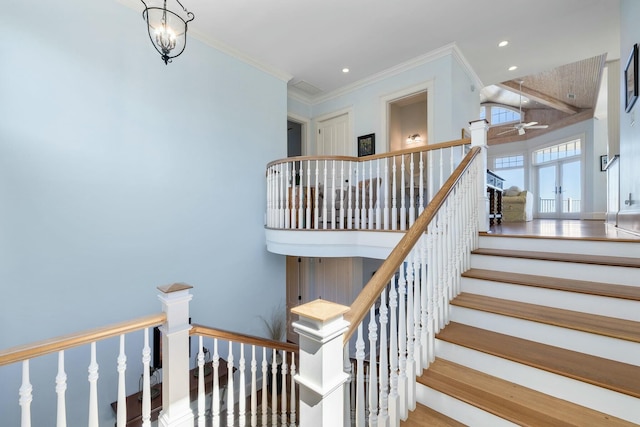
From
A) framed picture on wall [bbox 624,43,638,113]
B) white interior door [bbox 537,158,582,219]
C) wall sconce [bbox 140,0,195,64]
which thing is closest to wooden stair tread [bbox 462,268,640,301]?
framed picture on wall [bbox 624,43,638,113]

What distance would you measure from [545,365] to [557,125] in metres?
9.89

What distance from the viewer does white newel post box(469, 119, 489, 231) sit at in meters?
2.54

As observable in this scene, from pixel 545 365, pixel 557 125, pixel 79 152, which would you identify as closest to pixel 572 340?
pixel 545 365

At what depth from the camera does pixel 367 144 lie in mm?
5148

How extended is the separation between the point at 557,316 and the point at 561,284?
293 millimetres

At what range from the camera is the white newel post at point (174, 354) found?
157 cm

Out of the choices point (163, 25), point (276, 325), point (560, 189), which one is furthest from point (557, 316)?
point (560, 189)

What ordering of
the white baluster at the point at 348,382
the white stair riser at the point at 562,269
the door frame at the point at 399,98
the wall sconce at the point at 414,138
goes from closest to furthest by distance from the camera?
the white baluster at the point at 348,382
the white stair riser at the point at 562,269
the door frame at the point at 399,98
the wall sconce at the point at 414,138

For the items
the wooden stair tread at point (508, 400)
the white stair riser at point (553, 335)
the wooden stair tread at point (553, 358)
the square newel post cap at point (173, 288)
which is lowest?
the wooden stair tread at point (508, 400)

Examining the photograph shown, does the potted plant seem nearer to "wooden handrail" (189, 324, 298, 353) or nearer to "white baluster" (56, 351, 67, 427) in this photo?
"wooden handrail" (189, 324, 298, 353)

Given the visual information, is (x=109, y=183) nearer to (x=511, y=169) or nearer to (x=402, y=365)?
(x=402, y=365)

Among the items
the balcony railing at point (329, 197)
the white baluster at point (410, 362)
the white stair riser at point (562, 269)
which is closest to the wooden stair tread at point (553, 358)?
the white baluster at point (410, 362)

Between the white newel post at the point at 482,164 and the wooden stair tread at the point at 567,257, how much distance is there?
338mm

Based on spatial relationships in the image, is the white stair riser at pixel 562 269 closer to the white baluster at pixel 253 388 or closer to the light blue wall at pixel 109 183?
the white baluster at pixel 253 388
